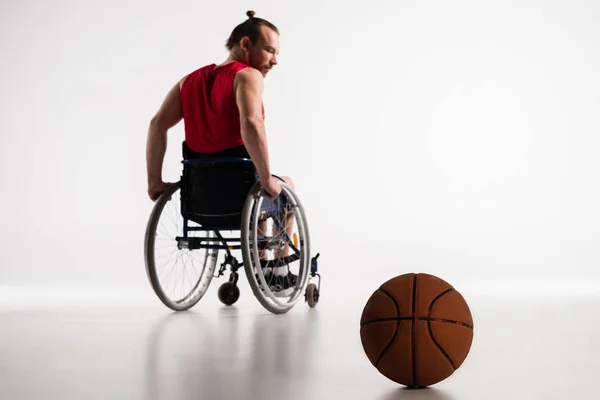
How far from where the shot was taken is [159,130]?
14.6 feet

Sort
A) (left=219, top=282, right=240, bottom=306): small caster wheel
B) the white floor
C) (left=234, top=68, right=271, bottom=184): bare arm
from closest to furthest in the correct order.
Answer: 1. the white floor
2. (left=234, top=68, right=271, bottom=184): bare arm
3. (left=219, top=282, right=240, bottom=306): small caster wheel

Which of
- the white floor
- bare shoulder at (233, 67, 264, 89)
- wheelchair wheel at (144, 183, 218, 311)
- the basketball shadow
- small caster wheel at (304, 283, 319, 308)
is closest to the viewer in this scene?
the basketball shadow

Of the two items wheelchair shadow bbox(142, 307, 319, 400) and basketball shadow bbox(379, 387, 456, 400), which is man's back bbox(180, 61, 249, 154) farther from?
basketball shadow bbox(379, 387, 456, 400)

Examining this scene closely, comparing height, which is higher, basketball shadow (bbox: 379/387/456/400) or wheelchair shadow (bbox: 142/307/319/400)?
wheelchair shadow (bbox: 142/307/319/400)

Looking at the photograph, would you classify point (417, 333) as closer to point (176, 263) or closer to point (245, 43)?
point (176, 263)

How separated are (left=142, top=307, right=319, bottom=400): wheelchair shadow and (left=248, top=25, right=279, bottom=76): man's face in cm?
132

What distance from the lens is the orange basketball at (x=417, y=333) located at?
7.80 ft

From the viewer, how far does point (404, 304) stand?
2.45m

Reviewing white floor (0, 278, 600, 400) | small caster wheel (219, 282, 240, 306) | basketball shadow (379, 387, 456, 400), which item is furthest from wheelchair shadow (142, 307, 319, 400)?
small caster wheel (219, 282, 240, 306)

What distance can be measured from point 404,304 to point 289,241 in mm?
1952

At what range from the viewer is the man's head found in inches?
173
